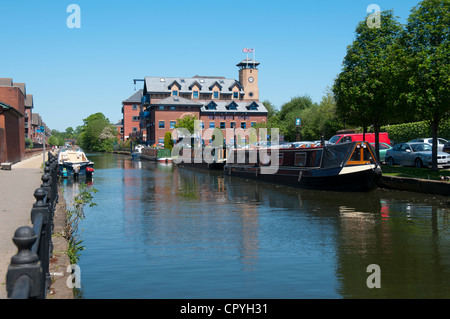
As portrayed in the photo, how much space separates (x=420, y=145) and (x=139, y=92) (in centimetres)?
9685

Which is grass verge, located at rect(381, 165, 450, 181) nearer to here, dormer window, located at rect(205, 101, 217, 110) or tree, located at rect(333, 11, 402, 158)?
tree, located at rect(333, 11, 402, 158)

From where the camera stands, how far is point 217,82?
94875mm

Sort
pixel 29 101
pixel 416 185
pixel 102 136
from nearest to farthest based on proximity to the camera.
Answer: pixel 416 185 → pixel 29 101 → pixel 102 136

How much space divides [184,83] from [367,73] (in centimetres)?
6743

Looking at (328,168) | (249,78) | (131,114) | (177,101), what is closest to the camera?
(328,168)

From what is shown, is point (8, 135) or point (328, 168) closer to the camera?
point (328, 168)

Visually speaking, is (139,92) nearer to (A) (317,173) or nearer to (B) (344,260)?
(A) (317,173)

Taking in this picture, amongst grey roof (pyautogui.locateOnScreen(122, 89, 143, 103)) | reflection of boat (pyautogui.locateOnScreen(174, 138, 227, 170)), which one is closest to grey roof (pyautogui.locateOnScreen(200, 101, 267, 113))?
grey roof (pyautogui.locateOnScreen(122, 89, 143, 103))

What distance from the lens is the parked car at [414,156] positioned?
86.0 feet

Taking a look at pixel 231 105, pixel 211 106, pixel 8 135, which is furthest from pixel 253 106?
pixel 8 135

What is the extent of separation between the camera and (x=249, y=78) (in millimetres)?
99688

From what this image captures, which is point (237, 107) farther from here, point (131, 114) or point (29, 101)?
point (29, 101)

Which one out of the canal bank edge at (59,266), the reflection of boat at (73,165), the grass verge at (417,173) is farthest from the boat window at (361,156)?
the reflection of boat at (73,165)

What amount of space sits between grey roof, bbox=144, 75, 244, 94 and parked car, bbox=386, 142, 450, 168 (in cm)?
6511
